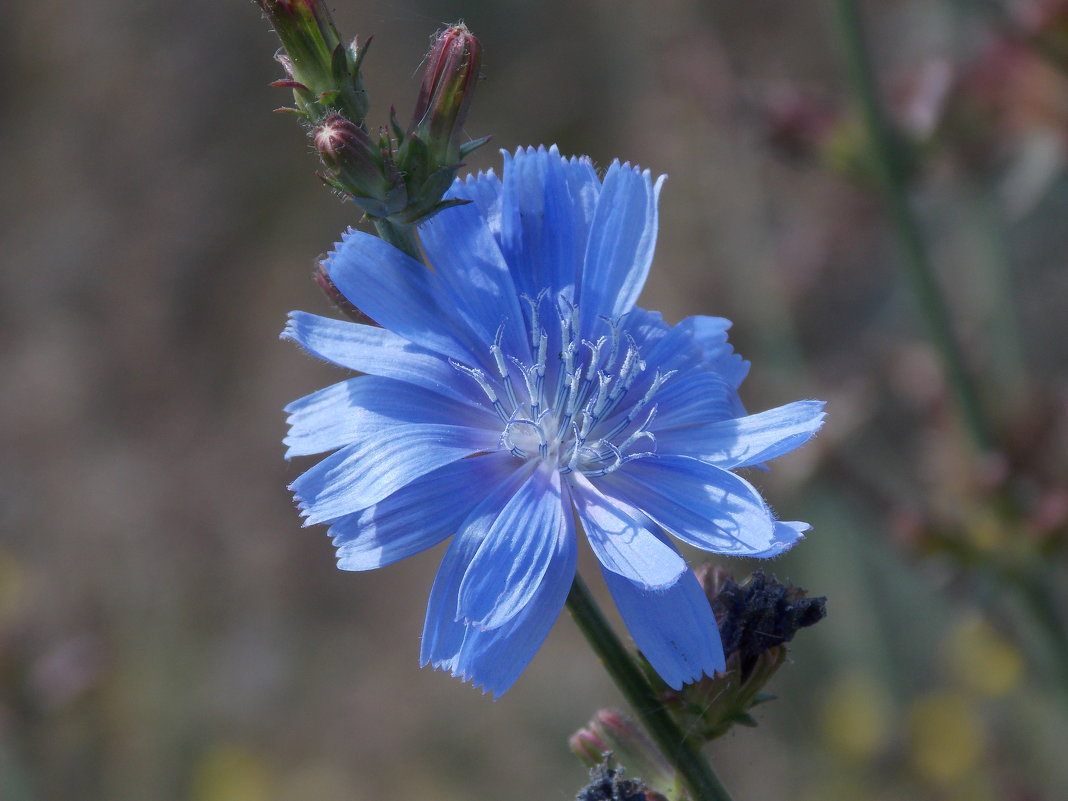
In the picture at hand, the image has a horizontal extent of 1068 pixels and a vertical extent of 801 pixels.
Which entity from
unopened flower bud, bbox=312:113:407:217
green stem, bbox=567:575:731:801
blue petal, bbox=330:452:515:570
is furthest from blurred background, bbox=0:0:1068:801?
unopened flower bud, bbox=312:113:407:217

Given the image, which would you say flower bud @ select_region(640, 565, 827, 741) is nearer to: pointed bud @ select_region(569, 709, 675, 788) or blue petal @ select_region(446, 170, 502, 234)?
pointed bud @ select_region(569, 709, 675, 788)

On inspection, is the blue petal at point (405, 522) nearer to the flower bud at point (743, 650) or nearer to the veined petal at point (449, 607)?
the veined petal at point (449, 607)

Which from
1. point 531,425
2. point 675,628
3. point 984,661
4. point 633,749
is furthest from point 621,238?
point 984,661

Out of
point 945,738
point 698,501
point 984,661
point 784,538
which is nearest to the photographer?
point 784,538

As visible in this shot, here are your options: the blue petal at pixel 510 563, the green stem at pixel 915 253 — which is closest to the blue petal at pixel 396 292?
the blue petal at pixel 510 563

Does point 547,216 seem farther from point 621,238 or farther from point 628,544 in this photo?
point 628,544

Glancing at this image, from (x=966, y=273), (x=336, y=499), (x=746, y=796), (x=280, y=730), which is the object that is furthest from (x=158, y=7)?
(x=336, y=499)
